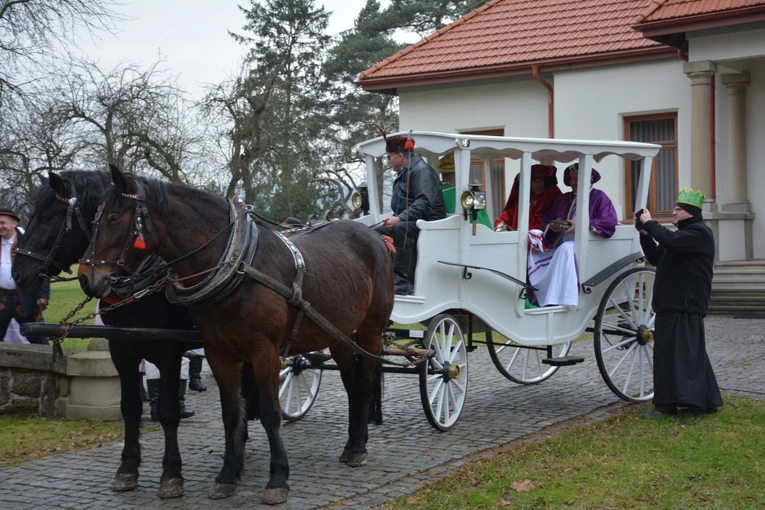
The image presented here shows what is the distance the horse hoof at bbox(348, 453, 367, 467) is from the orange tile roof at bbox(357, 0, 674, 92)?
1270cm

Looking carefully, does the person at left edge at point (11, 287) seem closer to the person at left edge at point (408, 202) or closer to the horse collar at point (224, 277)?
the person at left edge at point (408, 202)

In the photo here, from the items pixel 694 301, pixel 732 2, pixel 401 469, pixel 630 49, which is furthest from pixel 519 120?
pixel 401 469

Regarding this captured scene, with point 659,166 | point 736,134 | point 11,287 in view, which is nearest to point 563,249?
point 11,287

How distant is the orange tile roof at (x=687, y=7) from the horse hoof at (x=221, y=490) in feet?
40.3

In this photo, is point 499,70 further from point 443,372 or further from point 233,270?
point 233,270

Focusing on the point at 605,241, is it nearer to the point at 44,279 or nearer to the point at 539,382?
the point at 539,382

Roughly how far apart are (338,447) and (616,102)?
12.5 meters

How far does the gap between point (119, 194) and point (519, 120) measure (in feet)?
49.0

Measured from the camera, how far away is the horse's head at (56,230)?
5.47m

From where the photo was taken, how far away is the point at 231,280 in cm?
546

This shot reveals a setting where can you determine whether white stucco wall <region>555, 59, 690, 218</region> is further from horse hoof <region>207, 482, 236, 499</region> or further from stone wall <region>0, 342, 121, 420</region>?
horse hoof <region>207, 482, 236, 499</region>

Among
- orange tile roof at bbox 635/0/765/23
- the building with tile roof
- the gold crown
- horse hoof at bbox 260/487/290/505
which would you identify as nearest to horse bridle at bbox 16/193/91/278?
horse hoof at bbox 260/487/290/505

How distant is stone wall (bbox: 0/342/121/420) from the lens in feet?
26.6

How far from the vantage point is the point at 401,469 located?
6.37 m
